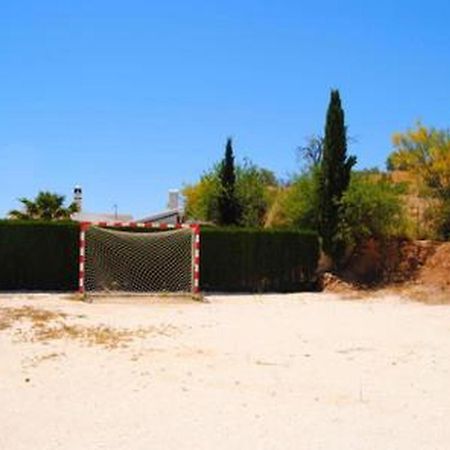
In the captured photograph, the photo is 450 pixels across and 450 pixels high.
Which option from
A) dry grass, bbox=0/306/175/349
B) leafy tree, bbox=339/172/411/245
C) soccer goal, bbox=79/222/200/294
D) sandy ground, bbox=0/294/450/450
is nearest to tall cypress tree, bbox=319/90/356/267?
leafy tree, bbox=339/172/411/245

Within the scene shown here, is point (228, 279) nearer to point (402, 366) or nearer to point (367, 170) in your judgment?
point (367, 170)

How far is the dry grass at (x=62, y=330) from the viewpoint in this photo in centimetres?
1240

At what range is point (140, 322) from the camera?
49.8 feet

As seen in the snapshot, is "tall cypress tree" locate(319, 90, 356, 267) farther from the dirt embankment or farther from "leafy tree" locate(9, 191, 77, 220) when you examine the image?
"leafy tree" locate(9, 191, 77, 220)

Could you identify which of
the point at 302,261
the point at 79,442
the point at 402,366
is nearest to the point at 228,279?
the point at 302,261

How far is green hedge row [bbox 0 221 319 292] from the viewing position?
72.2 ft

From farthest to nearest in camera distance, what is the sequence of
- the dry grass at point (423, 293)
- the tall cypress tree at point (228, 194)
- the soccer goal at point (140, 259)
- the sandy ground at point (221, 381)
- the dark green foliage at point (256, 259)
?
the tall cypress tree at point (228, 194) < the dark green foliage at point (256, 259) < the soccer goal at point (140, 259) < the dry grass at point (423, 293) < the sandy ground at point (221, 381)

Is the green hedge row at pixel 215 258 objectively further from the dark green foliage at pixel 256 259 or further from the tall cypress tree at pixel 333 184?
the tall cypress tree at pixel 333 184

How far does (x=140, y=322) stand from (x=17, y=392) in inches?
269

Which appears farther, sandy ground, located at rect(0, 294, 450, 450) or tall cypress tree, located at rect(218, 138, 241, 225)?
tall cypress tree, located at rect(218, 138, 241, 225)

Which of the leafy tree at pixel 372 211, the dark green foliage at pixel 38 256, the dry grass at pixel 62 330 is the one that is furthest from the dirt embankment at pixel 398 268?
the dry grass at pixel 62 330

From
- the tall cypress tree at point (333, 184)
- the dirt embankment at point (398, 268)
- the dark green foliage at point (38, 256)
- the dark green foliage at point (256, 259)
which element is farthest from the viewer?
the tall cypress tree at point (333, 184)

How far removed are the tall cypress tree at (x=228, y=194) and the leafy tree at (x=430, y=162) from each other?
577 centimetres

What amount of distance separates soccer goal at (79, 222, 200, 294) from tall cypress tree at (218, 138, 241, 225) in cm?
699
